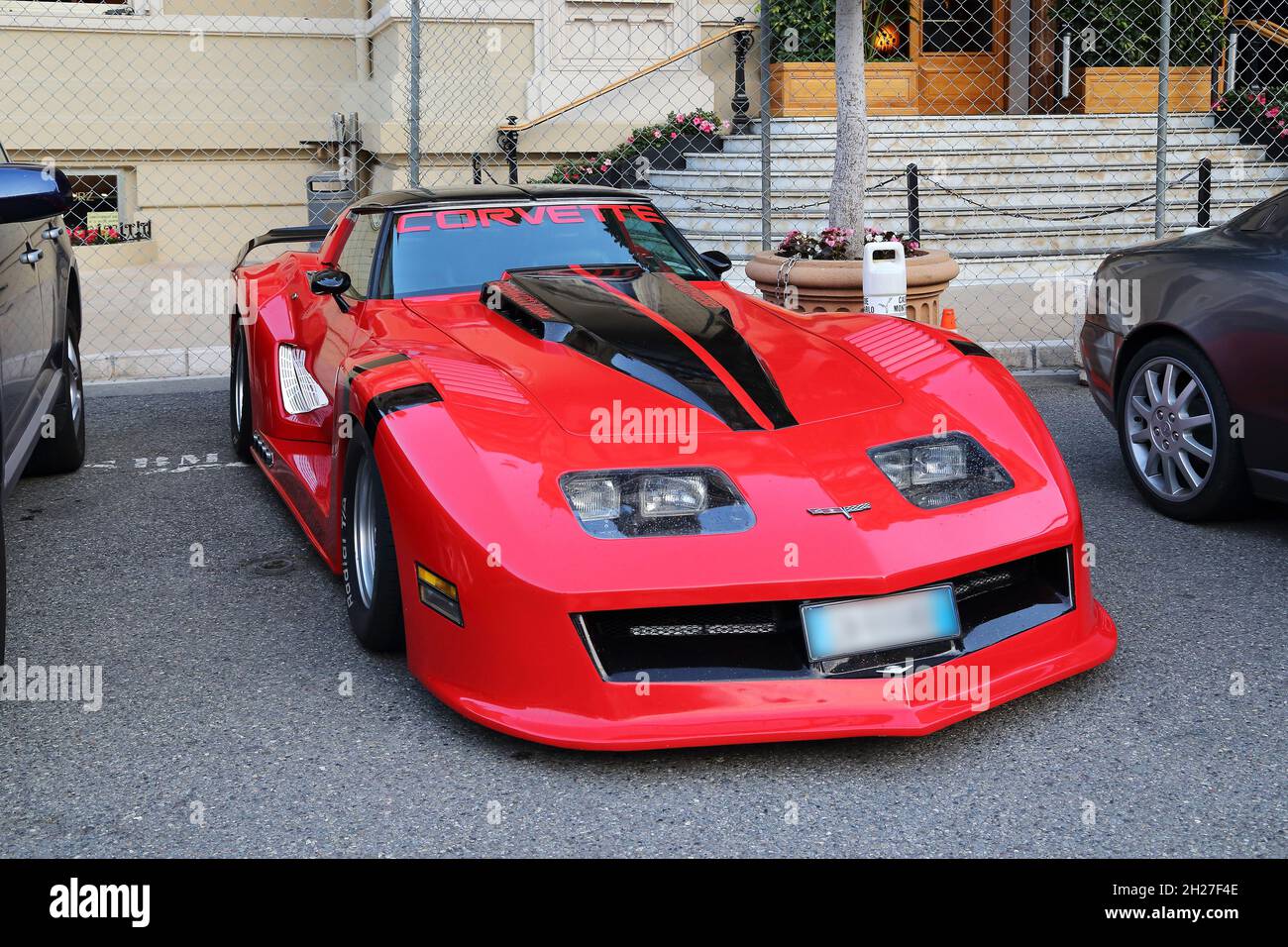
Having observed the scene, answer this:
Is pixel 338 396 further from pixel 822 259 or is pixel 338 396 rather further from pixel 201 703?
pixel 822 259

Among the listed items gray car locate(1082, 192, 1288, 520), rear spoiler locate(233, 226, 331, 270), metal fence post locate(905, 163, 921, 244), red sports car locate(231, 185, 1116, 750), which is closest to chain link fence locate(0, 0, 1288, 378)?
metal fence post locate(905, 163, 921, 244)

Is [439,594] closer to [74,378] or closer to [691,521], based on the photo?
[691,521]

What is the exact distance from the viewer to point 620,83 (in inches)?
515

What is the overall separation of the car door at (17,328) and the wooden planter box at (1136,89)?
11726 millimetres

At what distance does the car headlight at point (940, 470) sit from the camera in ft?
11.8

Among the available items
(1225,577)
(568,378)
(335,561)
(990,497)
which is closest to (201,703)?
(335,561)

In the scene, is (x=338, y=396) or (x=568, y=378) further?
(x=338, y=396)

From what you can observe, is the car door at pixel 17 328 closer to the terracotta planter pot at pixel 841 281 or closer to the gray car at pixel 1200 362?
→ the terracotta planter pot at pixel 841 281

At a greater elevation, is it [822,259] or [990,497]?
[822,259]

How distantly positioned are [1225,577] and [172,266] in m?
11.4

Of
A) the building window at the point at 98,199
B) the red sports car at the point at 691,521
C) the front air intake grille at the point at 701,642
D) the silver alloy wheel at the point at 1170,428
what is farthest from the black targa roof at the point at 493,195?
the building window at the point at 98,199

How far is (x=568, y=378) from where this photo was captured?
Result: 3.96 m

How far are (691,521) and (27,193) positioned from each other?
1.85m
